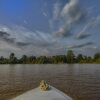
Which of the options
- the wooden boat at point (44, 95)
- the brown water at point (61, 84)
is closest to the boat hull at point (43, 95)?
the wooden boat at point (44, 95)

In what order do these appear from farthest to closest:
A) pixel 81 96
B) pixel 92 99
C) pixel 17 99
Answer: pixel 81 96
pixel 92 99
pixel 17 99

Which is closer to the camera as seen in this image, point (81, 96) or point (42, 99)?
point (42, 99)

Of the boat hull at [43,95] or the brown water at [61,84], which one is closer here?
the boat hull at [43,95]

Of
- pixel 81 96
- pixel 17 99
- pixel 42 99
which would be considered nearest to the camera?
pixel 42 99

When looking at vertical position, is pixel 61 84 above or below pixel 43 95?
above

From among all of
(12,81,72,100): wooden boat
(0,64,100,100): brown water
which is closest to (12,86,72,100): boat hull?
(12,81,72,100): wooden boat

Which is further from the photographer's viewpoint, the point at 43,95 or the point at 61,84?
the point at 61,84

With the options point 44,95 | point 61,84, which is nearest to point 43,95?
point 44,95

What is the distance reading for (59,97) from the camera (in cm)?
1149

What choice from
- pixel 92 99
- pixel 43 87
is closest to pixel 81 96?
pixel 92 99

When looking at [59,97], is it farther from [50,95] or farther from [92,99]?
[92,99]

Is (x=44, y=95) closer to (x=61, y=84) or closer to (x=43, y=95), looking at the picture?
(x=43, y=95)

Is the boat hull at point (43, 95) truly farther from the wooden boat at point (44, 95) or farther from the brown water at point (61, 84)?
the brown water at point (61, 84)

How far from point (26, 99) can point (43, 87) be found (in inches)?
39.8
